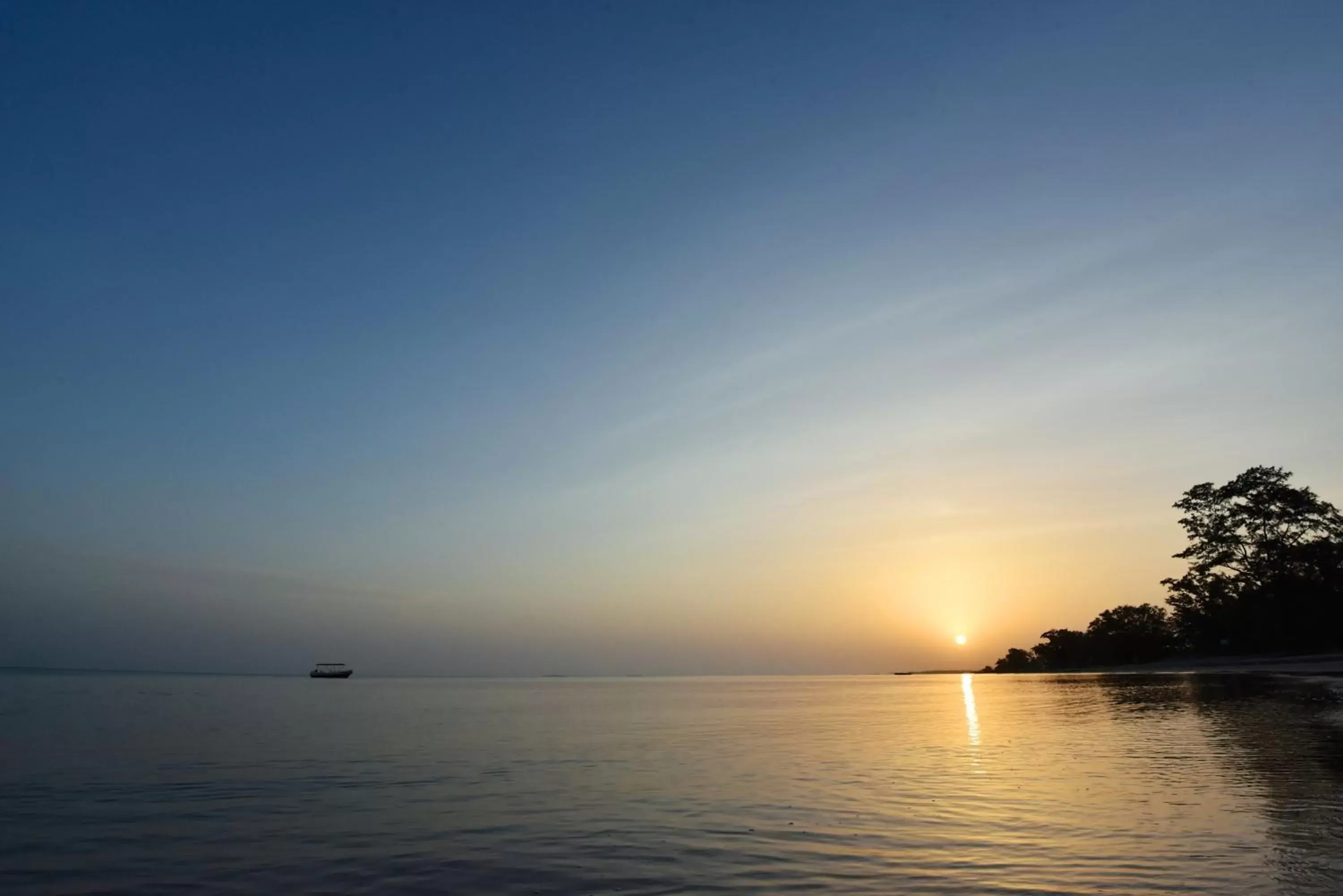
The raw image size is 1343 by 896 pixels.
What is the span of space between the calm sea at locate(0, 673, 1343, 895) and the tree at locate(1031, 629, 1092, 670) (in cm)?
13140

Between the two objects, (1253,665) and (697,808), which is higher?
(1253,665)

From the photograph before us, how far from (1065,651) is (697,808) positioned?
183791 millimetres

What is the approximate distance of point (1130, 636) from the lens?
490 feet

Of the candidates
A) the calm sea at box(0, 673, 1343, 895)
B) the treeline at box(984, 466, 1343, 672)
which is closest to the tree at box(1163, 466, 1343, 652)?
the treeline at box(984, 466, 1343, 672)

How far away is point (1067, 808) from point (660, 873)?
35.0 ft

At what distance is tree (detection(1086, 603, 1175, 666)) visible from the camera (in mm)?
142875

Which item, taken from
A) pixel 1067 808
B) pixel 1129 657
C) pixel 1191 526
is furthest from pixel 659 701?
pixel 1129 657

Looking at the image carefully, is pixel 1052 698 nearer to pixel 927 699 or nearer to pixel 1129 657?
pixel 927 699

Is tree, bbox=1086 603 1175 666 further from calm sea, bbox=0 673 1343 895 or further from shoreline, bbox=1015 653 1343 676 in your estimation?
calm sea, bbox=0 673 1343 895

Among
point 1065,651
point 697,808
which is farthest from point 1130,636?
point 697,808

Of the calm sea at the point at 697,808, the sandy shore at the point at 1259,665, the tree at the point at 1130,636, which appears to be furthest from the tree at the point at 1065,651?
the calm sea at the point at 697,808

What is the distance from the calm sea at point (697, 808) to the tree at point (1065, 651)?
5173 inches

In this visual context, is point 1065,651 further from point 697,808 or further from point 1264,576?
point 697,808

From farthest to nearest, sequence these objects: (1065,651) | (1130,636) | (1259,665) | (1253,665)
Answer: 1. (1065,651)
2. (1130,636)
3. (1253,665)
4. (1259,665)
